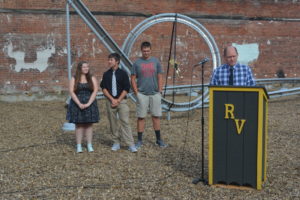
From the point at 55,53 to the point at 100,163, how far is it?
8331 mm

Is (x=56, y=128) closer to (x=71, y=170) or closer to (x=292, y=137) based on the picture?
(x=71, y=170)

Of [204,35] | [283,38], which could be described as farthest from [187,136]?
[283,38]

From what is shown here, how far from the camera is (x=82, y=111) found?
20.7 ft

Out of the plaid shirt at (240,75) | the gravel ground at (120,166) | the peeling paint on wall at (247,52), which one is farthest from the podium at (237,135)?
the peeling paint on wall at (247,52)

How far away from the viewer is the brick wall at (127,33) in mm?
12945

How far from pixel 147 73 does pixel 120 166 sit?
1699mm

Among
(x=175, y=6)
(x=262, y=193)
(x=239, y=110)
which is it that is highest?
(x=175, y=6)

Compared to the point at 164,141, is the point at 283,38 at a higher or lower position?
higher

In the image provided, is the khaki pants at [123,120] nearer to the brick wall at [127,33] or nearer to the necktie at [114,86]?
the necktie at [114,86]

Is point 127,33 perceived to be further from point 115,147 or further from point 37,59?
point 115,147

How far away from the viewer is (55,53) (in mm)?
13305

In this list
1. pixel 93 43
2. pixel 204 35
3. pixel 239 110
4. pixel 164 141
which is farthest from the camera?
pixel 93 43

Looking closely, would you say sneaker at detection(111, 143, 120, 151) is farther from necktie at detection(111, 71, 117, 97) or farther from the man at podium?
the man at podium

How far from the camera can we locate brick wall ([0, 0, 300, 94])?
1295 cm
